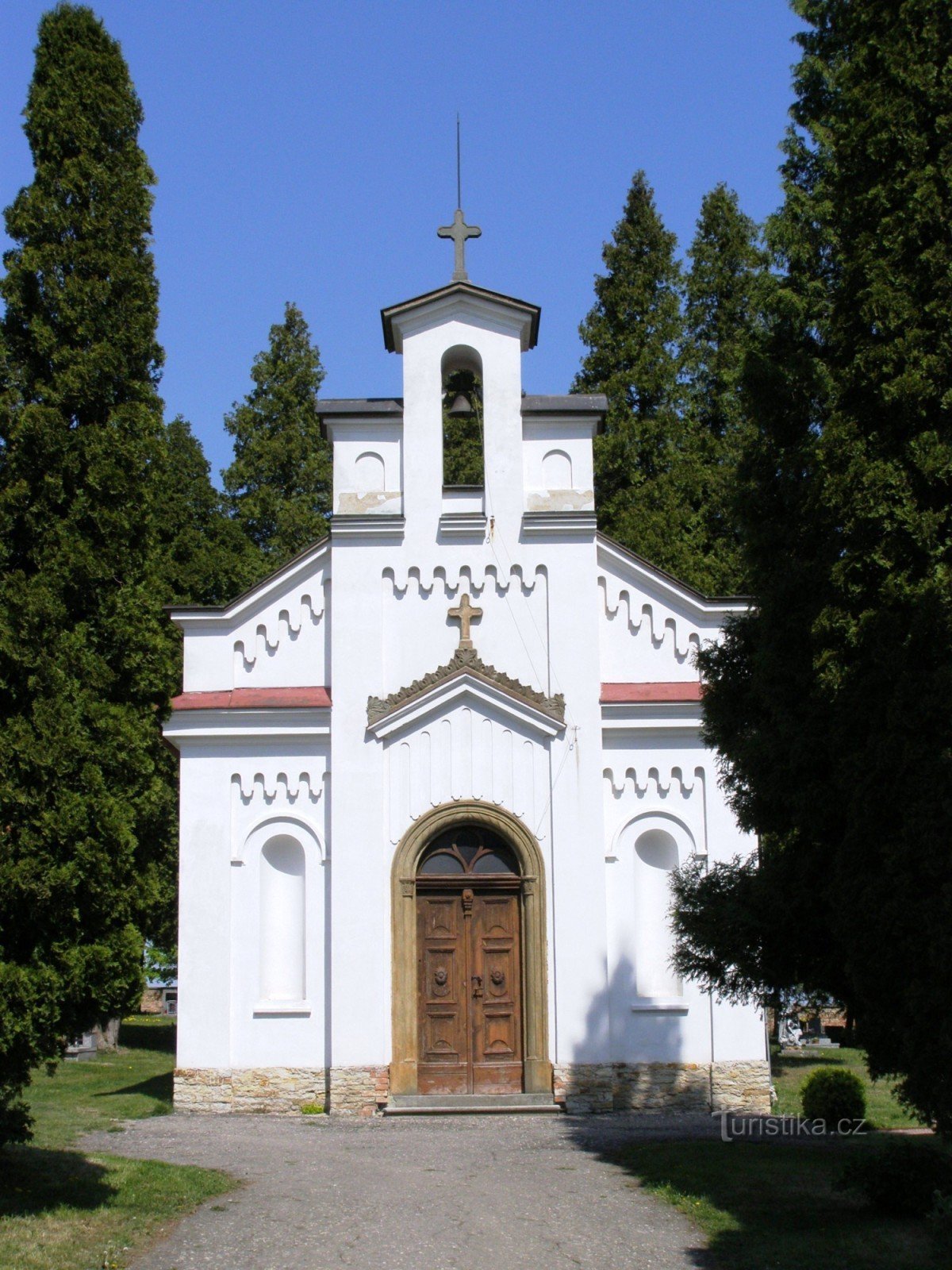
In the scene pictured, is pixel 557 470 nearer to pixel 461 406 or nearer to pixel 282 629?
pixel 461 406

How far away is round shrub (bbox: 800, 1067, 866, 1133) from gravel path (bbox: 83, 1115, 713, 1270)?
47.1 inches

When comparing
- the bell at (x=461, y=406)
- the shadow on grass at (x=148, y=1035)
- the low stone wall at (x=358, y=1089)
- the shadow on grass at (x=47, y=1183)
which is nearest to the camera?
the shadow on grass at (x=47, y=1183)

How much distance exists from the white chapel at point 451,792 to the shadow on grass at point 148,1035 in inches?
463

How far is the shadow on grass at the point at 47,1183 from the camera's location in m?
9.78

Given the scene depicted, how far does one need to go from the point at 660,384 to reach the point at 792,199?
18268mm

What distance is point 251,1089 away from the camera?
52.0 ft

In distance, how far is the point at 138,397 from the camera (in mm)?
10875

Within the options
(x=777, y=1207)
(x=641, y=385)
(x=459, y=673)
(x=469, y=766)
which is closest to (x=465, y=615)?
(x=459, y=673)

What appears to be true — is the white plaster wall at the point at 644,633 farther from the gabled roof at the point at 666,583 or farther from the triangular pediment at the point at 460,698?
the triangular pediment at the point at 460,698

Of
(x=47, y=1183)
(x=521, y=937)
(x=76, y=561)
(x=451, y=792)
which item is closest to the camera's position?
(x=76, y=561)

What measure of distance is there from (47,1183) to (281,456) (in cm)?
2267

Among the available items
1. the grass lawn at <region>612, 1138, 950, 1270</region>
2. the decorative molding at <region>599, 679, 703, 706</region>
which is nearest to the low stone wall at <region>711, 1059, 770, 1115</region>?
the grass lawn at <region>612, 1138, 950, 1270</region>

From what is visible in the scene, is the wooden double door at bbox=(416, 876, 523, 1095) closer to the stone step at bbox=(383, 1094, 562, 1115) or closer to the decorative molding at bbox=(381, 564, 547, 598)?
the stone step at bbox=(383, 1094, 562, 1115)

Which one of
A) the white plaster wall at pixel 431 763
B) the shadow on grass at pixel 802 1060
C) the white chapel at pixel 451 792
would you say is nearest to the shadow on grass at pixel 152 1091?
the white chapel at pixel 451 792
